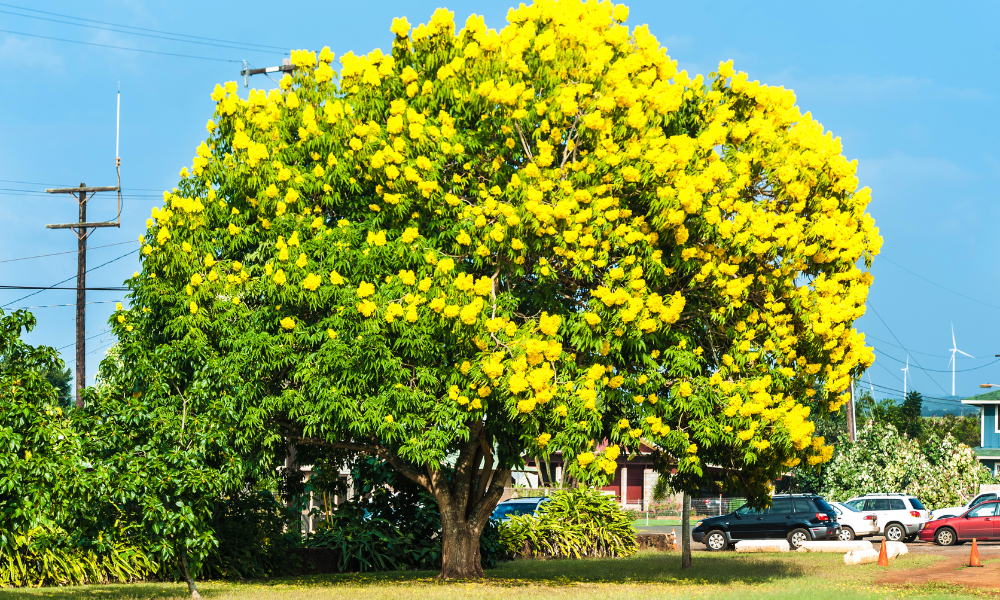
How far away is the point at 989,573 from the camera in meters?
21.0

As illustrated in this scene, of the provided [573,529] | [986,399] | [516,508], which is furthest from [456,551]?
[986,399]

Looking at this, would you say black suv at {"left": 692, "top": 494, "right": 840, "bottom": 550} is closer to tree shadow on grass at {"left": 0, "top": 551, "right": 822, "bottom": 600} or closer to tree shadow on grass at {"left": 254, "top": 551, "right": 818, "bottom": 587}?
tree shadow on grass at {"left": 0, "top": 551, "right": 822, "bottom": 600}

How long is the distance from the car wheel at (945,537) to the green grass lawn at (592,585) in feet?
26.4

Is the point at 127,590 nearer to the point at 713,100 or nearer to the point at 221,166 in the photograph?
the point at 221,166

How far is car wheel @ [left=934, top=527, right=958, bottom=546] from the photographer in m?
33.0

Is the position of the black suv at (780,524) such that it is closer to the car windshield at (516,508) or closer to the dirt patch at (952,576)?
the car windshield at (516,508)

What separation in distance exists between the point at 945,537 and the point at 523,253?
2317 centimetres

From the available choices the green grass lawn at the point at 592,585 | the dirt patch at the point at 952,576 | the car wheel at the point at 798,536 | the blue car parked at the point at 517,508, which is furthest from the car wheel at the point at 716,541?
the dirt patch at the point at 952,576

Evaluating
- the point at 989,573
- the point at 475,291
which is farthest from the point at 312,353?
the point at 989,573

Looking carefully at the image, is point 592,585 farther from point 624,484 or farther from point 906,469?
point 624,484

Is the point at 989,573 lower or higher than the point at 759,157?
lower

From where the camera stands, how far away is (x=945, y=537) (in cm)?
3319

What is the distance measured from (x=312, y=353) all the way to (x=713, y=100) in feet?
28.8

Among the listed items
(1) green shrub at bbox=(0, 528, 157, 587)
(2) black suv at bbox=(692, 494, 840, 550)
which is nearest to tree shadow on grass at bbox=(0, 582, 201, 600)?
(1) green shrub at bbox=(0, 528, 157, 587)
